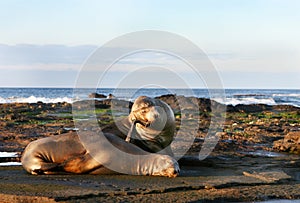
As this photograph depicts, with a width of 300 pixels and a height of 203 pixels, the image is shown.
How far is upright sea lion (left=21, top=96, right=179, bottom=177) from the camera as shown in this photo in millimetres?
6871

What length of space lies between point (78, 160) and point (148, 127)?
4.18 ft

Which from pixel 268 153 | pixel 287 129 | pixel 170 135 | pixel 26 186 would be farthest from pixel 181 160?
pixel 287 129

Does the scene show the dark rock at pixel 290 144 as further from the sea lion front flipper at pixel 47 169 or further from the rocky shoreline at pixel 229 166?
the sea lion front flipper at pixel 47 169

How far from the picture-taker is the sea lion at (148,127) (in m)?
7.74

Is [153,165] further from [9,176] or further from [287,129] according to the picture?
[287,129]

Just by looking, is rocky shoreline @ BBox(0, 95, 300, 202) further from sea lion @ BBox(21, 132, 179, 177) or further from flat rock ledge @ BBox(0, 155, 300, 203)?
sea lion @ BBox(21, 132, 179, 177)

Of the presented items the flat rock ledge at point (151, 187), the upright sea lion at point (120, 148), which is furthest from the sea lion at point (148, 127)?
the flat rock ledge at point (151, 187)

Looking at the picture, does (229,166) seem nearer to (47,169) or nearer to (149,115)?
(149,115)

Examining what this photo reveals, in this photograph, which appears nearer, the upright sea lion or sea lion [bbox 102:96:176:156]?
the upright sea lion

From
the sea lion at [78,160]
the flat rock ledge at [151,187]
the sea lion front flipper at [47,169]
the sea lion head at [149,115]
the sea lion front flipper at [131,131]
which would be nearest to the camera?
the flat rock ledge at [151,187]

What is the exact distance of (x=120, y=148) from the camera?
6961 mm

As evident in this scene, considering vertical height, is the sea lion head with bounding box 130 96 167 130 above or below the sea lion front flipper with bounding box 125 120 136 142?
above

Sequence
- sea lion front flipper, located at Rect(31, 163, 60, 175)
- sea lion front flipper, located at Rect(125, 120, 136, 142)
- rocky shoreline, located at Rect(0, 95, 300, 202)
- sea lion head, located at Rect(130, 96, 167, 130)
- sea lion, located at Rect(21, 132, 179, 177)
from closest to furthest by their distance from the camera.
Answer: rocky shoreline, located at Rect(0, 95, 300, 202) < sea lion, located at Rect(21, 132, 179, 177) < sea lion front flipper, located at Rect(31, 163, 60, 175) < sea lion front flipper, located at Rect(125, 120, 136, 142) < sea lion head, located at Rect(130, 96, 167, 130)

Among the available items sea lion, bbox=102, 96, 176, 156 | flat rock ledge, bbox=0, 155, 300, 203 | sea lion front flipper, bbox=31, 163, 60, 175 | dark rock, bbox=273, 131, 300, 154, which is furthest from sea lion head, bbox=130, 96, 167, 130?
dark rock, bbox=273, 131, 300, 154
